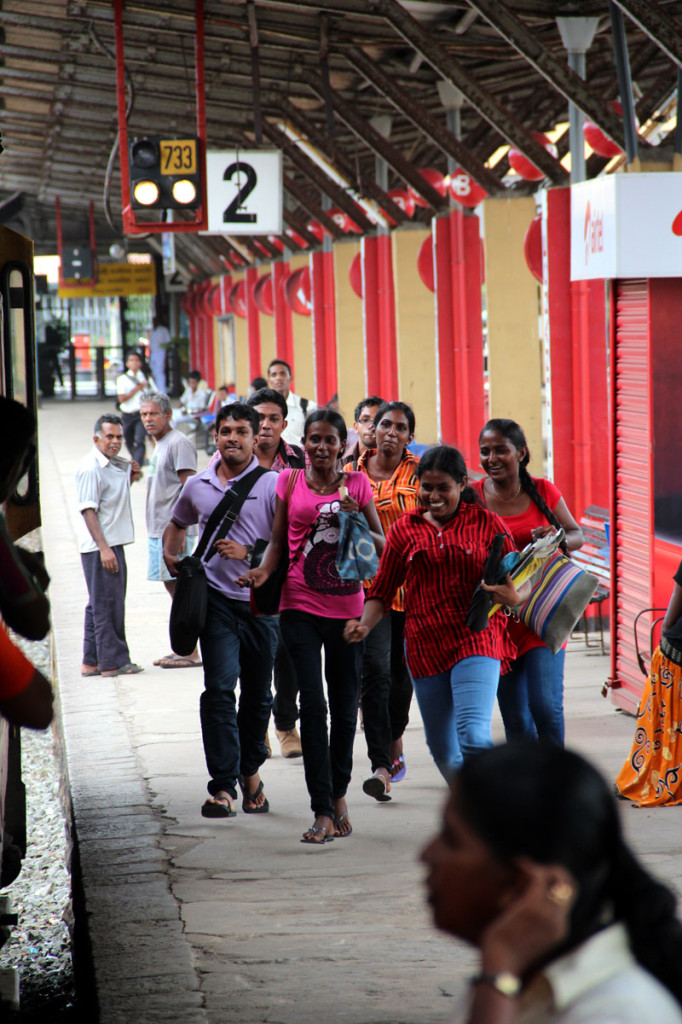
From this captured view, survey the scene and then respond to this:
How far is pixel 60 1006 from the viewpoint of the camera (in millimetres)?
4797

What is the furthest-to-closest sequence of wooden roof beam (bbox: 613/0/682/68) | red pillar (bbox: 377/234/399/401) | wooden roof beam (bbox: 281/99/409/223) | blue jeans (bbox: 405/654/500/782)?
red pillar (bbox: 377/234/399/401)
wooden roof beam (bbox: 281/99/409/223)
wooden roof beam (bbox: 613/0/682/68)
blue jeans (bbox: 405/654/500/782)

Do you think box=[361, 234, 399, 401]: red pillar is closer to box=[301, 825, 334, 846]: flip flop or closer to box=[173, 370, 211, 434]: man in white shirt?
box=[173, 370, 211, 434]: man in white shirt

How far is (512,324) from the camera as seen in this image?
13.4 metres

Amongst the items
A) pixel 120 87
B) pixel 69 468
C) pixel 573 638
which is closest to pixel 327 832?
pixel 573 638

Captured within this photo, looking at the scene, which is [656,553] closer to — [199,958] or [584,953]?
[199,958]

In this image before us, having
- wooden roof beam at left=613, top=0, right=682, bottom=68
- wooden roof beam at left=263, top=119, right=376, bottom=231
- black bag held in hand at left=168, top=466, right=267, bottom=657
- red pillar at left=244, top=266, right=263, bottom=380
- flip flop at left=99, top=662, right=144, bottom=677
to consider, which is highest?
wooden roof beam at left=263, top=119, right=376, bottom=231

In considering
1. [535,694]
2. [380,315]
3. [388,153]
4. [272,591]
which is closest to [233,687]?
[272,591]

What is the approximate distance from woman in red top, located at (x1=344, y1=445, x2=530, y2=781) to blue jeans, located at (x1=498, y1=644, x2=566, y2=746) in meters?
0.32

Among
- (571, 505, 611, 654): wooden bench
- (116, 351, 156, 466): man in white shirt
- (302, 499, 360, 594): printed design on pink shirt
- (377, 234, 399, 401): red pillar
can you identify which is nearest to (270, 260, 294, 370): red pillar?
(116, 351, 156, 466): man in white shirt

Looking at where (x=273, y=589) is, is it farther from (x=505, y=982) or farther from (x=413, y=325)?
(x=413, y=325)

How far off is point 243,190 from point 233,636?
27.6ft

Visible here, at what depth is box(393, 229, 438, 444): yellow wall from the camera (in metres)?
16.5

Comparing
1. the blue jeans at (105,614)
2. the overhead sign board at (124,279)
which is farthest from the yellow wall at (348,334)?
the overhead sign board at (124,279)

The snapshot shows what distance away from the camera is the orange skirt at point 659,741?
5.95m
